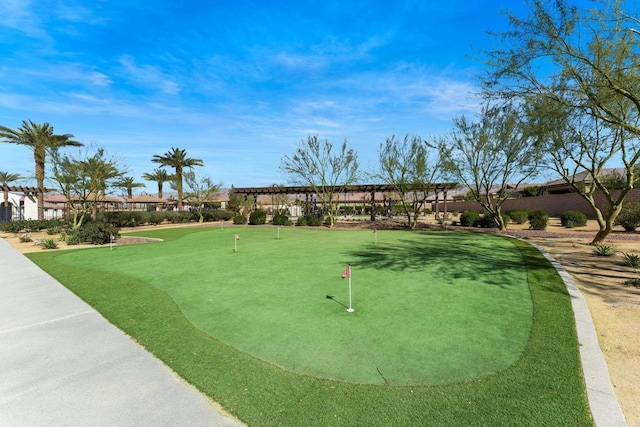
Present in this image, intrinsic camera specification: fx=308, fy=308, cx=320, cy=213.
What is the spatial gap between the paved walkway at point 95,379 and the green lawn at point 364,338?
0.18 meters

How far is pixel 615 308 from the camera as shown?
5664 mm

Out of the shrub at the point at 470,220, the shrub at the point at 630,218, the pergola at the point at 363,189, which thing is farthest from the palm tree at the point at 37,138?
the shrub at the point at 630,218

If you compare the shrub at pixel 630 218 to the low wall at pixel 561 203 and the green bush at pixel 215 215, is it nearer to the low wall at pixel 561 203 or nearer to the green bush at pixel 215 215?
the low wall at pixel 561 203

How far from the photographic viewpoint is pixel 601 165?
46.5 feet

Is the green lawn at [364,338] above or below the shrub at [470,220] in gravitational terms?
below

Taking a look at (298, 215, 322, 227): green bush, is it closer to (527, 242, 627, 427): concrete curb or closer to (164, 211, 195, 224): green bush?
(164, 211, 195, 224): green bush

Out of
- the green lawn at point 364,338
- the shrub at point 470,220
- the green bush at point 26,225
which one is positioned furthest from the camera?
the shrub at point 470,220

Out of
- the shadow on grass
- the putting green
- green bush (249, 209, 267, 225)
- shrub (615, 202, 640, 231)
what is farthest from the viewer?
green bush (249, 209, 267, 225)

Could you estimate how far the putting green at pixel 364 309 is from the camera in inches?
147

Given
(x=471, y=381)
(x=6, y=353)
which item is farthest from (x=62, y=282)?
(x=471, y=381)

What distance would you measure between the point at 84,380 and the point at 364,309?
402 centimetres

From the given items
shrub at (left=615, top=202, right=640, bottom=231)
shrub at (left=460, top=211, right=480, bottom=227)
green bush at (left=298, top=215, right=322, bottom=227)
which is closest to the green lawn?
shrub at (left=615, top=202, right=640, bottom=231)

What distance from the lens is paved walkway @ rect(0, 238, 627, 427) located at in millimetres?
2783

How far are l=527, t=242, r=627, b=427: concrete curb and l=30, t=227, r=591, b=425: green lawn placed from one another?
10 cm
